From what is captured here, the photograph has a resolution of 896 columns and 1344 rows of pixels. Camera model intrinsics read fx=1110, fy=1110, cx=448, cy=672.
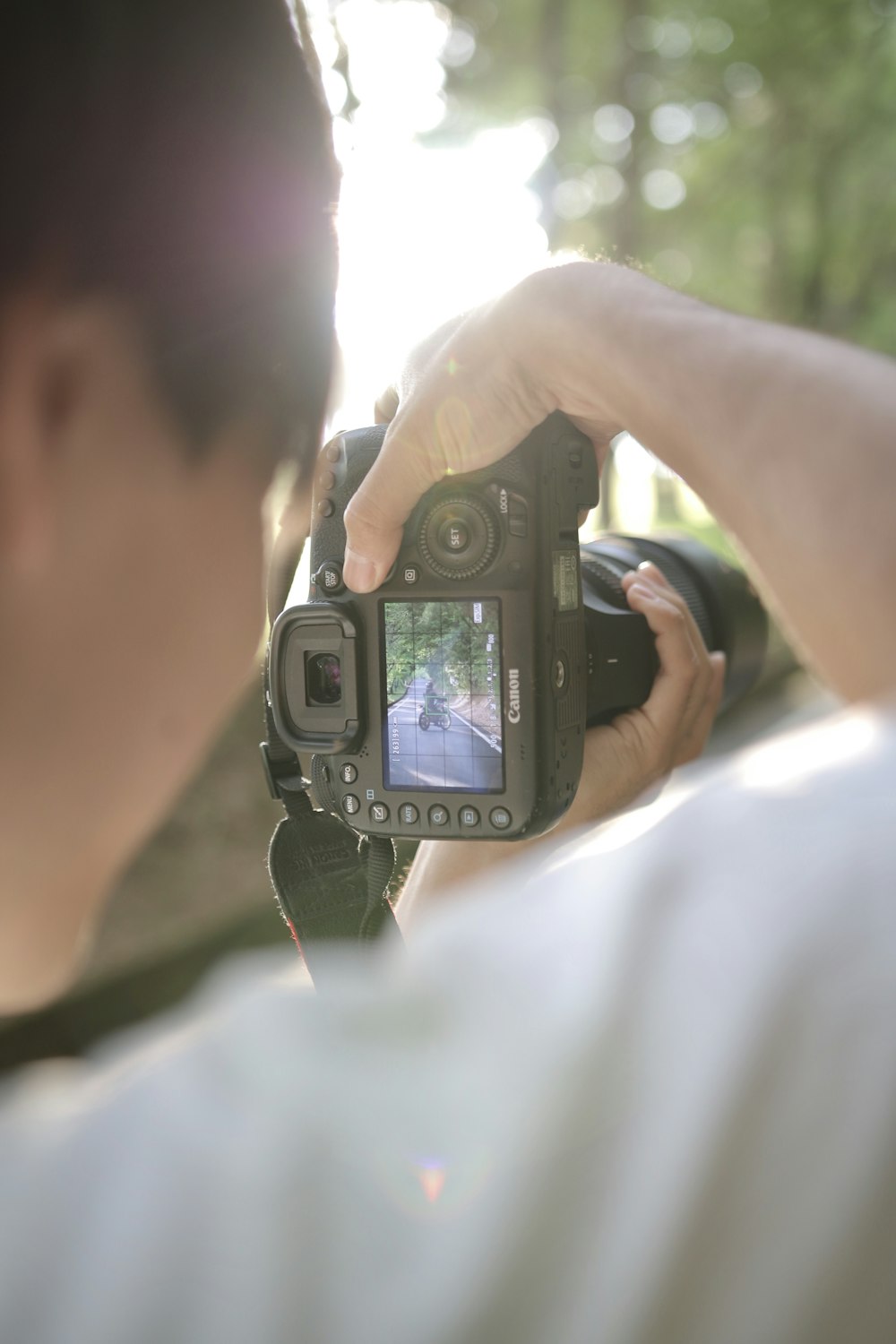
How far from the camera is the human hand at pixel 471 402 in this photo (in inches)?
35.2

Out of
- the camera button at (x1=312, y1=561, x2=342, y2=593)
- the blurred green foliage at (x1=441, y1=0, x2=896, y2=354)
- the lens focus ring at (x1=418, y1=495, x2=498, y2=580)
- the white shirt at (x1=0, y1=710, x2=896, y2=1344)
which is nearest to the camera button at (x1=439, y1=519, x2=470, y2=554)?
the lens focus ring at (x1=418, y1=495, x2=498, y2=580)

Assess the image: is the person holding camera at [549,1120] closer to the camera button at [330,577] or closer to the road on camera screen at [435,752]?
the road on camera screen at [435,752]

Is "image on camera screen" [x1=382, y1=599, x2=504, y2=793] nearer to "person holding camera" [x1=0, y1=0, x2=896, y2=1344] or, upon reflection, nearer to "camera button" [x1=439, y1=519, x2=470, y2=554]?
"camera button" [x1=439, y1=519, x2=470, y2=554]

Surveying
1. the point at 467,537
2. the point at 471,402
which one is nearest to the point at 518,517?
the point at 467,537

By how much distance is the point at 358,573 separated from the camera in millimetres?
1115

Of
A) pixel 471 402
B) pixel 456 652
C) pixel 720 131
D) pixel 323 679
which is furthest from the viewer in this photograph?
pixel 720 131


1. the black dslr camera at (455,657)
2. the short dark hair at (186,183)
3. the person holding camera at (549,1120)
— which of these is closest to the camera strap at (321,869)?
the black dslr camera at (455,657)

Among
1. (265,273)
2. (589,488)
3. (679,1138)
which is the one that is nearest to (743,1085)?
(679,1138)

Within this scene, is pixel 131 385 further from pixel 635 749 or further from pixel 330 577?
pixel 635 749

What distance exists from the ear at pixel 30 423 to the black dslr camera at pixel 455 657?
51 cm

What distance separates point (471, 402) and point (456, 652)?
0.24 metres

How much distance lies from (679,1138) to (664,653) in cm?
99

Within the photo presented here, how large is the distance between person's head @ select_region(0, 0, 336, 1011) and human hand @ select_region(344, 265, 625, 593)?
0.63ft

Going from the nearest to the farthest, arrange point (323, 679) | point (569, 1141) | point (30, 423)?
point (569, 1141) → point (30, 423) → point (323, 679)
